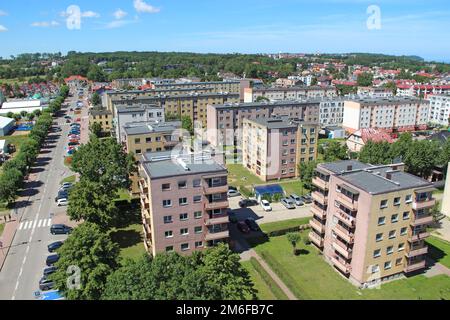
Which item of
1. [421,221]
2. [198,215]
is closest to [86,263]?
[198,215]

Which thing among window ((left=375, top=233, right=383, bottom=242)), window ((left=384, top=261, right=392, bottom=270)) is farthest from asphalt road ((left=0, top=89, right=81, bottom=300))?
window ((left=384, top=261, right=392, bottom=270))

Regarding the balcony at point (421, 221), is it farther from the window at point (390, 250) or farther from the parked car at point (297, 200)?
the parked car at point (297, 200)

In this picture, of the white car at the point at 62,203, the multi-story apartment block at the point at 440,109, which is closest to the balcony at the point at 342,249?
the white car at the point at 62,203

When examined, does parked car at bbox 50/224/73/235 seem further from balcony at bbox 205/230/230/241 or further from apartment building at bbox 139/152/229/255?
balcony at bbox 205/230/230/241

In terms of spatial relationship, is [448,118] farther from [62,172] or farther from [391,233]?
[62,172]
